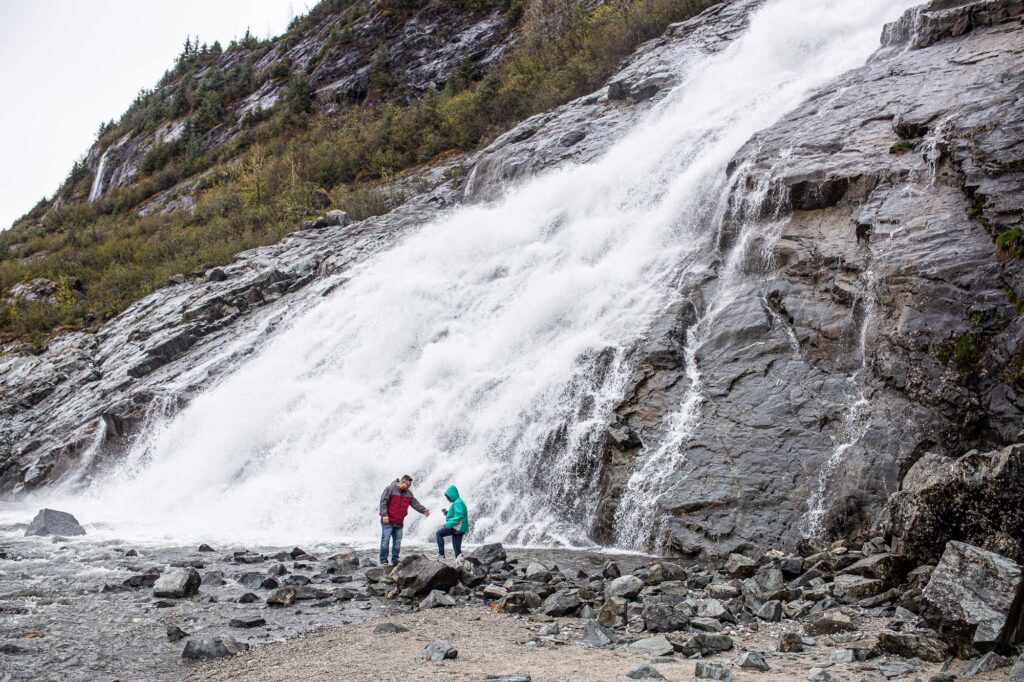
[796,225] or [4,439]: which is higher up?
[796,225]

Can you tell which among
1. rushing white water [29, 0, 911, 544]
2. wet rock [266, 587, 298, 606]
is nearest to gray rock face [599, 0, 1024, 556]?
rushing white water [29, 0, 911, 544]

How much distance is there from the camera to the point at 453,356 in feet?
60.3

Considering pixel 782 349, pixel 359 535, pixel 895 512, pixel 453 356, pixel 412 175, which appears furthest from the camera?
pixel 412 175

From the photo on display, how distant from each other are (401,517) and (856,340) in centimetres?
831

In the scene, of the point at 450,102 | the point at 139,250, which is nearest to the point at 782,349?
the point at 450,102

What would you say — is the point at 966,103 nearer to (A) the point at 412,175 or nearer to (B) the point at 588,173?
(B) the point at 588,173

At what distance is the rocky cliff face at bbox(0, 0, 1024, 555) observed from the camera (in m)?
10.5

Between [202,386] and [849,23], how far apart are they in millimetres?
26711

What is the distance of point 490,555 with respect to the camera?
414 inches

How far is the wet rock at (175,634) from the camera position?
289 inches

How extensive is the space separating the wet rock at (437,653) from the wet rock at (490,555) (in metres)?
3.68

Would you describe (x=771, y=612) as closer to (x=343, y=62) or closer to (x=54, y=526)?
(x=54, y=526)

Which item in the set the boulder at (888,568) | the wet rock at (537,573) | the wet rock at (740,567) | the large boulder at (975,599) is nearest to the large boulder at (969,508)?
the boulder at (888,568)

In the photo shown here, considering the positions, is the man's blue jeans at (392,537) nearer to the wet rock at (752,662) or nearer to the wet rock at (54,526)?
the wet rock at (752,662)
